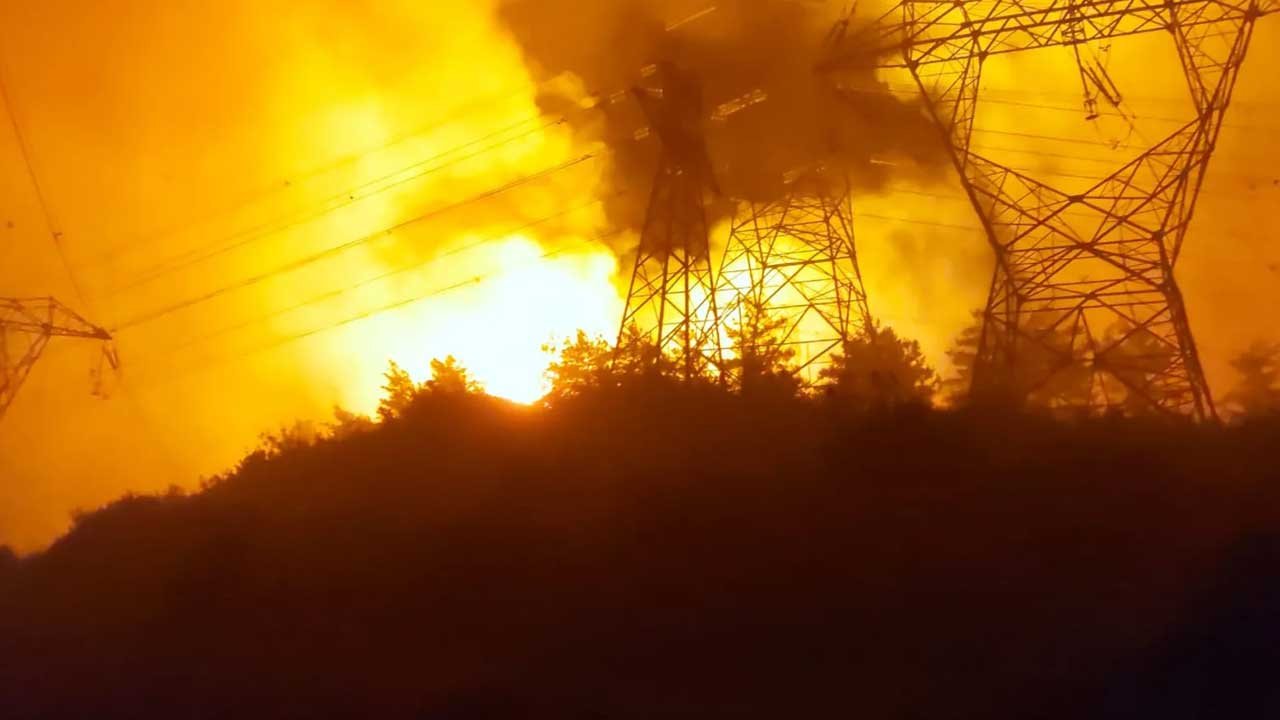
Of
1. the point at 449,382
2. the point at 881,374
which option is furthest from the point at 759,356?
the point at 449,382

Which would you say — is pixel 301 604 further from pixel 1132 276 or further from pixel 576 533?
pixel 1132 276

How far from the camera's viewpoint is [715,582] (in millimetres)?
17312

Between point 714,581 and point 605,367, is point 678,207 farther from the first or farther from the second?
point 714,581

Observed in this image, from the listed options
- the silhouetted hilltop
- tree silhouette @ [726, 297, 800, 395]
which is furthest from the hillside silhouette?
tree silhouette @ [726, 297, 800, 395]

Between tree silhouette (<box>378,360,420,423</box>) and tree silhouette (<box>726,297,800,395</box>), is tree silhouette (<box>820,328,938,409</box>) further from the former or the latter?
tree silhouette (<box>378,360,420,423</box>)

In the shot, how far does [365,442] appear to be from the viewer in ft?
90.7

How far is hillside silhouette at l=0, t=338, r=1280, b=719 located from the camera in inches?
573

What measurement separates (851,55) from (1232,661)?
17.0 meters

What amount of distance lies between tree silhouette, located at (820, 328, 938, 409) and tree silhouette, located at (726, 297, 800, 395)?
1.36 meters

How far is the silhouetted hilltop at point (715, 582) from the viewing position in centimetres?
1455

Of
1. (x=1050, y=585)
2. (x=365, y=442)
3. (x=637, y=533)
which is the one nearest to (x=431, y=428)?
(x=365, y=442)

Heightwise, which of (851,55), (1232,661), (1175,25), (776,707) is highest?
(851,55)

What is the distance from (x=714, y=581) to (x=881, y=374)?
39.3 feet

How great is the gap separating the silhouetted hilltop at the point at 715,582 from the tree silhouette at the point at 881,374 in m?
1.17
